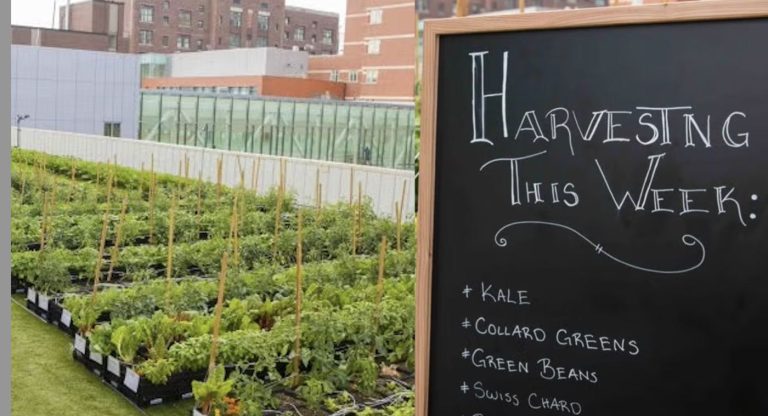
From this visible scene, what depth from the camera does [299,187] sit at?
432cm

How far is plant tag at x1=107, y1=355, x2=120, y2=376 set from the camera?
3137mm

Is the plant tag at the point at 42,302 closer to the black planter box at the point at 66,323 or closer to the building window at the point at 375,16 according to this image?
the black planter box at the point at 66,323

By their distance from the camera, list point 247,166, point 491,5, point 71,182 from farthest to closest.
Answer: point 71,182
point 247,166
point 491,5

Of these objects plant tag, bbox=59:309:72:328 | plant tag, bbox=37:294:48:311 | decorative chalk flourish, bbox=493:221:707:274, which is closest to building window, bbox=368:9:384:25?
decorative chalk flourish, bbox=493:221:707:274

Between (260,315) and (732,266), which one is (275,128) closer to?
(260,315)

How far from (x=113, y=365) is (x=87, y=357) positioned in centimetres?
23

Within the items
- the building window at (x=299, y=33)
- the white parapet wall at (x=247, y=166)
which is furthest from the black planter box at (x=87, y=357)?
the building window at (x=299, y=33)

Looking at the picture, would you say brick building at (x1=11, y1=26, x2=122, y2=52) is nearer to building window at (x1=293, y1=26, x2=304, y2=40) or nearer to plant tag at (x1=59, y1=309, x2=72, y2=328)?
building window at (x1=293, y1=26, x2=304, y2=40)

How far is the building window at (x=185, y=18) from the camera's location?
3.34m

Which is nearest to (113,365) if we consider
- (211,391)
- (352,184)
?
(211,391)

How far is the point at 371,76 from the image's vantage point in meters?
3.53

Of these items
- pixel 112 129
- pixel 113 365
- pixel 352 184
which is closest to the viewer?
pixel 113 365

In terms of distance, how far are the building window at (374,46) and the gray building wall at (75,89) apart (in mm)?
940

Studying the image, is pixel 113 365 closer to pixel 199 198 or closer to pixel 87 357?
pixel 87 357
